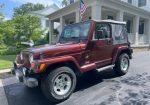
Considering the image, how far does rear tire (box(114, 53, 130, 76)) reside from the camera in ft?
24.4

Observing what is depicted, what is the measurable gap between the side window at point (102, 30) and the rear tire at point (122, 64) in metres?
1.23

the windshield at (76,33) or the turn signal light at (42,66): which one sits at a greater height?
the windshield at (76,33)

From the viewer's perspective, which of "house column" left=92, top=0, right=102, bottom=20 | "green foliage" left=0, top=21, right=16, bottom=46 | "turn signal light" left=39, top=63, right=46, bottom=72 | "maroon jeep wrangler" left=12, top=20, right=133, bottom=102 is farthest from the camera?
"green foliage" left=0, top=21, right=16, bottom=46

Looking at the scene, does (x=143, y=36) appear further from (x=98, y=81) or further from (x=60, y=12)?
(x=98, y=81)

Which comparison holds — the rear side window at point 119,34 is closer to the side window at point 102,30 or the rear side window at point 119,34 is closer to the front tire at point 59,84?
the side window at point 102,30

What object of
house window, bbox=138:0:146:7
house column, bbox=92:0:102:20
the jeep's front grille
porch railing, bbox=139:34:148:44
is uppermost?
house window, bbox=138:0:146:7

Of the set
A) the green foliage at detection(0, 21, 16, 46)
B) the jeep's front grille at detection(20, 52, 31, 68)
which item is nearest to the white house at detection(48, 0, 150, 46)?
the green foliage at detection(0, 21, 16, 46)

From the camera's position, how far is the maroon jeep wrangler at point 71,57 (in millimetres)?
4926

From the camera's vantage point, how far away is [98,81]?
689 centimetres

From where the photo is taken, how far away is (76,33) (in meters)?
6.60

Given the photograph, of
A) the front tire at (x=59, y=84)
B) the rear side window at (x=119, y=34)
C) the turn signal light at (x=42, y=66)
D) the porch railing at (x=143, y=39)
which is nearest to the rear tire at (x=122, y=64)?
the rear side window at (x=119, y=34)

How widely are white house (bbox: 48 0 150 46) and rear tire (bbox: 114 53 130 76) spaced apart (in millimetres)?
6646

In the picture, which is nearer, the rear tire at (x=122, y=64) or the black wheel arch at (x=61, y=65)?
the black wheel arch at (x=61, y=65)

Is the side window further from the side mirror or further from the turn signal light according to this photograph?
the turn signal light
